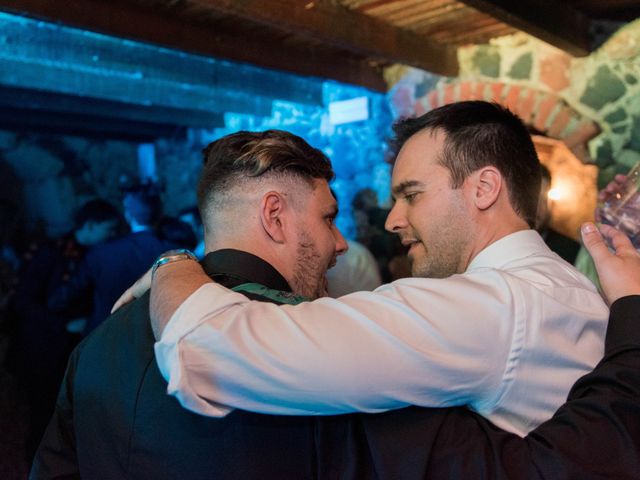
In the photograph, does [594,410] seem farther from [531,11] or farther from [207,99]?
[207,99]

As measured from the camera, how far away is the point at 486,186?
1312 millimetres

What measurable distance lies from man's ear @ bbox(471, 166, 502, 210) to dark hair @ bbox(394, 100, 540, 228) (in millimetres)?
15

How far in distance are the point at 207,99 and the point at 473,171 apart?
170 inches

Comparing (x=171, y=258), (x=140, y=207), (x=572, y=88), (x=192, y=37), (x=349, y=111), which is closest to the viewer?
(x=171, y=258)

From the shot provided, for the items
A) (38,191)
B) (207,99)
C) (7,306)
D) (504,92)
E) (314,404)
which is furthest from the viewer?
(38,191)

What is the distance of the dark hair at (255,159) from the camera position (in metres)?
1.34

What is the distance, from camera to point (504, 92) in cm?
436

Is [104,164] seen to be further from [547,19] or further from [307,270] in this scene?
[307,270]

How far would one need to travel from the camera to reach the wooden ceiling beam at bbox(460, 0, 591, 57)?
298 cm

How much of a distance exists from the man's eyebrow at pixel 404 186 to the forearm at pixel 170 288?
486 mm

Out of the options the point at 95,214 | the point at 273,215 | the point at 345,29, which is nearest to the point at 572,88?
the point at 345,29

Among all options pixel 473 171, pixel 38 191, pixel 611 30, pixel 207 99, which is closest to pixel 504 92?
pixel 611 30

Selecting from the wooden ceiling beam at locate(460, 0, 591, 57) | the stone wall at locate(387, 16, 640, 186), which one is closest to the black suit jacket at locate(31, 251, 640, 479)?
the wooden ceiling beam at locate(460, 0, 591, 57)

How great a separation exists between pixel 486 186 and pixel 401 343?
0.51 meters
